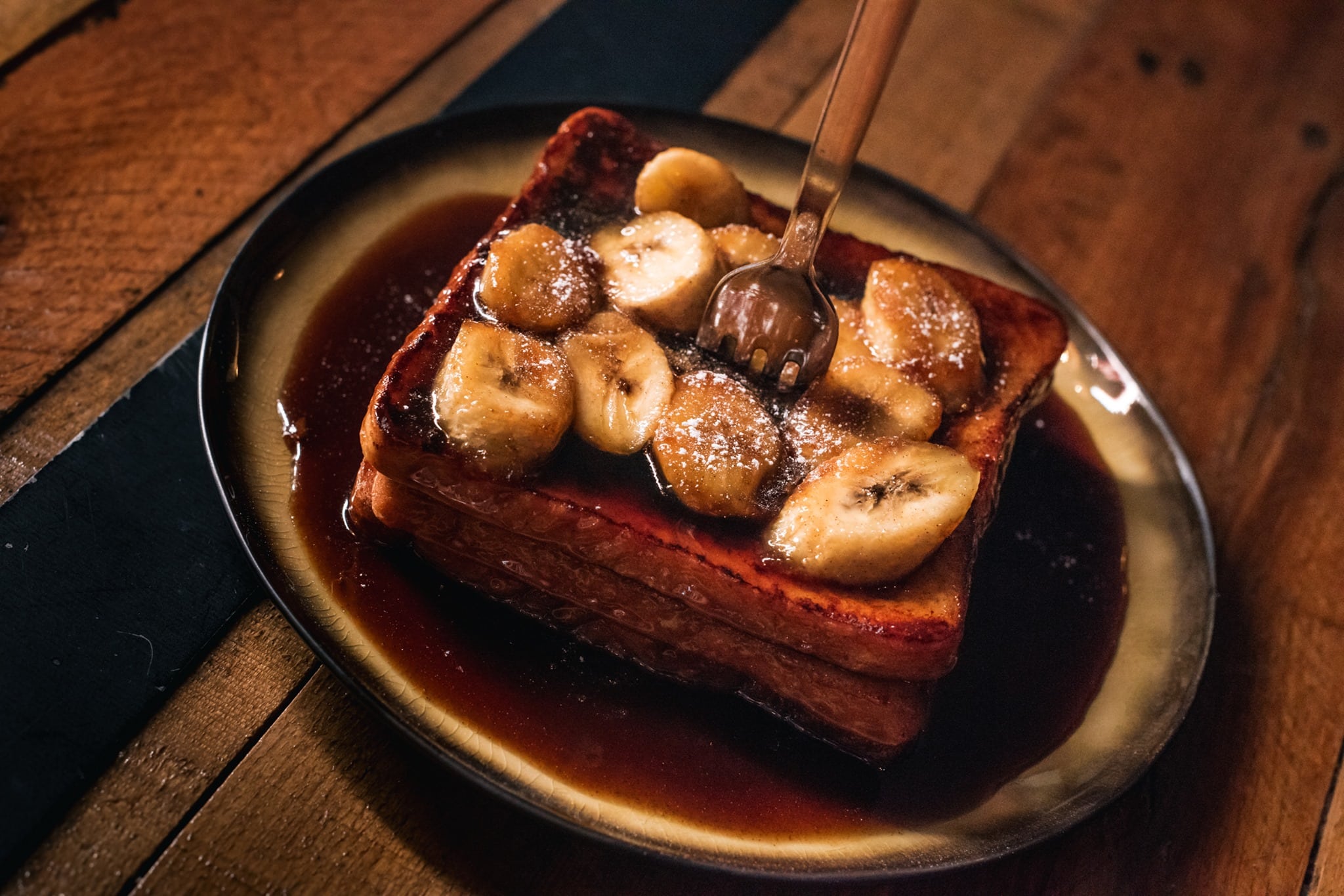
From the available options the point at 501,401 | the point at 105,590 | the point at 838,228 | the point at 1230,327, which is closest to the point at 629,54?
the point at 838,228

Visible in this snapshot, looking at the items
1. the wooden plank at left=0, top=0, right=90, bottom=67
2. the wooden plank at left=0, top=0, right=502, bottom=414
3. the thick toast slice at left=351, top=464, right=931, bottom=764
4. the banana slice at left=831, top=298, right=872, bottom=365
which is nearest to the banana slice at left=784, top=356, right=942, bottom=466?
the banana slice at left=831, top=298, right=872, bottom=365

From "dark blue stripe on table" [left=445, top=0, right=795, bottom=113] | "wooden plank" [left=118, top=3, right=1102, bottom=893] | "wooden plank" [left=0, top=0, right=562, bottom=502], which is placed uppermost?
"dark blue stripe on table" [left=445, top=0, right=795, bottom=113]

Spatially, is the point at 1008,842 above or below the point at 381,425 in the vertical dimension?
below

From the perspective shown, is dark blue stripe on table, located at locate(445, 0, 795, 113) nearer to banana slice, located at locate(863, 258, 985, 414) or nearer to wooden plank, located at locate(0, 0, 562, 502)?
wooden plank, located at locate(0, 0, 562, 502)

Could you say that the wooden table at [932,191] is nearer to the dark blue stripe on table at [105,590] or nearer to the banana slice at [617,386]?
the dark blue stripe on table at [105,590]

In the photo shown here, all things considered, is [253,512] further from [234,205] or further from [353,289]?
[234,205]

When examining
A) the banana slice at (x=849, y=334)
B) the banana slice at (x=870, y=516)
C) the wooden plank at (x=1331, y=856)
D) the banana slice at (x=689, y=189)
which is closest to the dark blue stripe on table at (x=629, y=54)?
the banana slice at (x=689, y=189)

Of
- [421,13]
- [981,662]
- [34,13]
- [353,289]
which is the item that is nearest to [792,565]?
[981,662]
